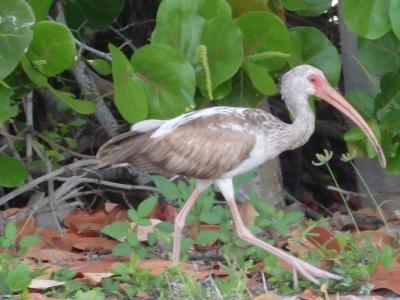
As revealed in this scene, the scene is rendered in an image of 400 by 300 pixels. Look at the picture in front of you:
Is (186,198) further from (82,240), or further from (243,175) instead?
(82,240)

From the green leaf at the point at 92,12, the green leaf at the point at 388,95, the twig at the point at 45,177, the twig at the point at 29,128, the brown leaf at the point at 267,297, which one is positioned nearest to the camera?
the brown leaf at the point at 267,297

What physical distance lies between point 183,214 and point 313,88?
3.10 ft

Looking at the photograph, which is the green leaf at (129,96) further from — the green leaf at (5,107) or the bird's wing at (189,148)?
the green leaf at (5,107)

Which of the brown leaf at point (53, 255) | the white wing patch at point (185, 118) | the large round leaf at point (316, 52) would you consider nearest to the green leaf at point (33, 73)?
the white wing patch at point (185, 118)

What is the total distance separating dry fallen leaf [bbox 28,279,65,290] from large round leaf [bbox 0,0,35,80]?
3.37 feet

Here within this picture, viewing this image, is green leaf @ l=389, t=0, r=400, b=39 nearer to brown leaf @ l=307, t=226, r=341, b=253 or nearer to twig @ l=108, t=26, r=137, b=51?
brown leaf @ l=307, t=226, r=341, b=253

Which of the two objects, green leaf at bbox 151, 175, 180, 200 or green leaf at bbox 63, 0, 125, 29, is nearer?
green leaf at bbox 151, 175, 180, 200

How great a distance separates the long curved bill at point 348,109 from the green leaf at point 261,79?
237 millimetres

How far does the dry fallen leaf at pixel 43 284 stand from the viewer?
485 cm

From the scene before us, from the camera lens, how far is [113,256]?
219 inches

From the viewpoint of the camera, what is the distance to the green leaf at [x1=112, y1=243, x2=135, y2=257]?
17.3ft

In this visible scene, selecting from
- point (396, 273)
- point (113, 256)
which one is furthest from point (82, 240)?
point (396, 273)

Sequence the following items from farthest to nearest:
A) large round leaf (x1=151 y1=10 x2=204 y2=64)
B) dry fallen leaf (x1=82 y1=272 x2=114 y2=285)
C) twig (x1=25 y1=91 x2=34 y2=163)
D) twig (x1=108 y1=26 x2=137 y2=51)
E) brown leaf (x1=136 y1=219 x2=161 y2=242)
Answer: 1. twig (x1=108 y1=26 x2=137 y2=51)
2. twig (x1=25 y1=91 x2=34 y2=163)
3. brown leaf (x1=136 y1=219 x2=161 y2=242)
4. large round leaf (x1=151 y1=10 x2=204 y2=64)
5. dry fallen leaf (x1=82 y1=272 x2=114 y2=285)

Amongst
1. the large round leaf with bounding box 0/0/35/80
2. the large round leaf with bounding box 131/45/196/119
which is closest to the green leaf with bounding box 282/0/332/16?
the large round leaf with bounding box 131/45/196/119
